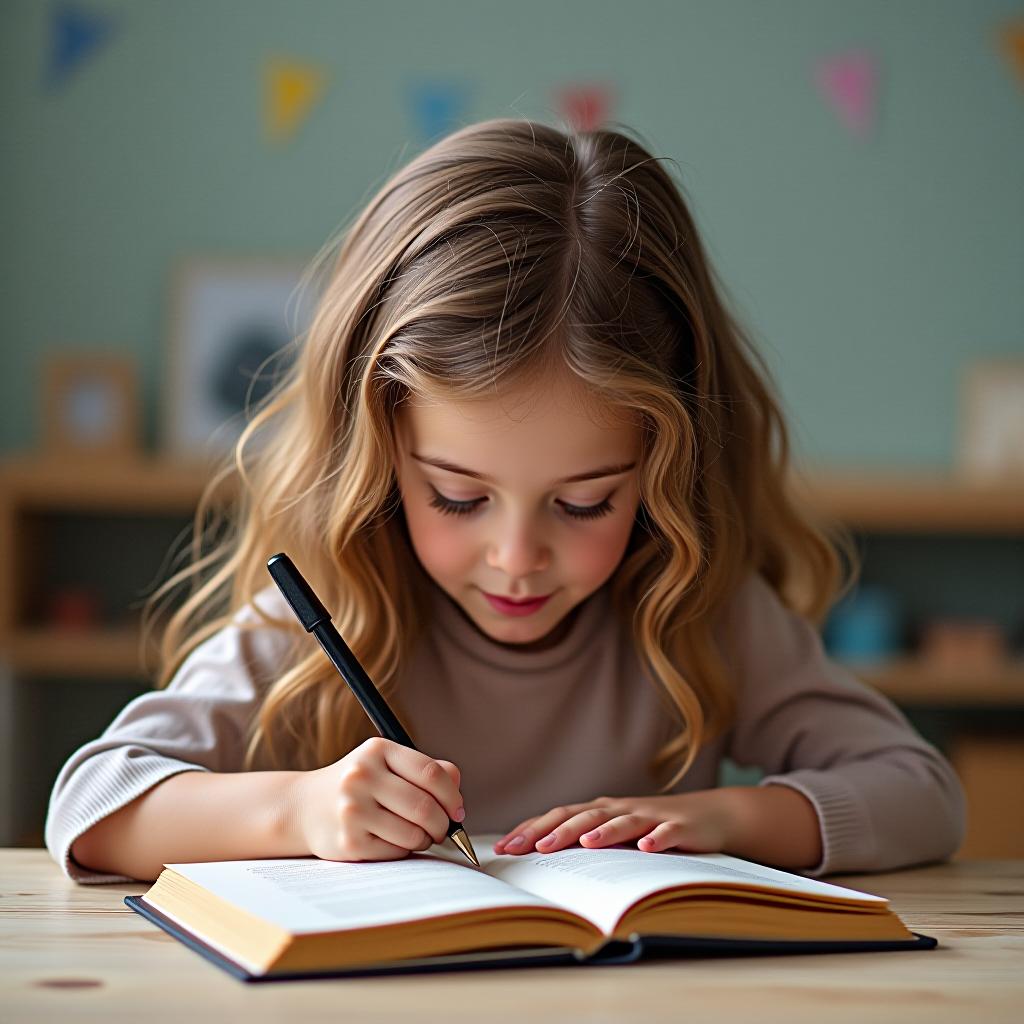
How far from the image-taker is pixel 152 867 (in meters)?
0.93

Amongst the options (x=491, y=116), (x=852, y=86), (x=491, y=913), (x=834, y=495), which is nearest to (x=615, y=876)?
(x=491, y=913)

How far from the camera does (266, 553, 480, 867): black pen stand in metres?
0.95

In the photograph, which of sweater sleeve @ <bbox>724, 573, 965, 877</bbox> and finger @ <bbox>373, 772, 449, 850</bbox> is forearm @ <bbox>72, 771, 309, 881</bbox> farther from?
sweater sleeve @ <bbox>724, 573, 965, 877</bbox>

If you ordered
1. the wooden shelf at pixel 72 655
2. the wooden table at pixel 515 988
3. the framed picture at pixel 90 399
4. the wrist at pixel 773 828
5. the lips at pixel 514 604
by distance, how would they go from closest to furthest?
the wooden table at pixel 515 988
the wrist at pixel 773 828
the lips at pixel 514 604
the wooden shelf at pixel 72 655
the framed picture at pixel 90 399

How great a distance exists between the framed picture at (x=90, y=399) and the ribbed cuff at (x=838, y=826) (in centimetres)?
224

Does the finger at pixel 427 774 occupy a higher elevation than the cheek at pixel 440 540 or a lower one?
lower

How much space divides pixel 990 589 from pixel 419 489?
237 centimetres

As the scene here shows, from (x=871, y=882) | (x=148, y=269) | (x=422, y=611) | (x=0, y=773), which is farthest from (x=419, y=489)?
(x=148, y=269)

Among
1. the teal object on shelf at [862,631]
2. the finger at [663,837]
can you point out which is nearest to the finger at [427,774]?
the finger at [663,837]

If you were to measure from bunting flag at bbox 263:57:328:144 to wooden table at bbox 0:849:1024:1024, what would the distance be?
8.27 ft

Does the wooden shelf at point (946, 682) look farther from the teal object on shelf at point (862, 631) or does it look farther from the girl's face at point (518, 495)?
the girl's face at point (518, 495)

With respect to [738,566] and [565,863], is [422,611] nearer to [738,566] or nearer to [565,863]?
[738,566]

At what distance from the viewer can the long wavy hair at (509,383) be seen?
102 centimetres

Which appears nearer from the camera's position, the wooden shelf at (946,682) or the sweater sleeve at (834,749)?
the sweater sleeve at (834,749)
